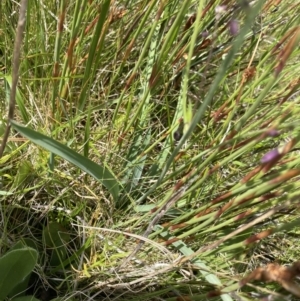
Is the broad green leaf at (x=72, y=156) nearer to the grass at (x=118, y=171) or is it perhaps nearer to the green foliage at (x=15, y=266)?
the grass at (x=118, y=171)

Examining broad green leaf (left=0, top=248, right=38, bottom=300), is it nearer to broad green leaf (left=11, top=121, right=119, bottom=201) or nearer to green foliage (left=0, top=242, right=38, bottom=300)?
green foliage (left=0, top=242, right=38, bottom=300)

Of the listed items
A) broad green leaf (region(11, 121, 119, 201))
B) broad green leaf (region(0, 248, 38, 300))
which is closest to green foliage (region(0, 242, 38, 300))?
broad green leaf (region(0, 248, 38, 300))

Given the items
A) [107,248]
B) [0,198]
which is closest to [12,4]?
[0,198]

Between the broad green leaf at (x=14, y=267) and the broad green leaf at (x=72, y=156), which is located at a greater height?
the broad green leaf at (x=72, y=156)

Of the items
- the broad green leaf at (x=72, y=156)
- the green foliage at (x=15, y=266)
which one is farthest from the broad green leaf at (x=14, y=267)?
the broad green leaf at (x=72, y=156)

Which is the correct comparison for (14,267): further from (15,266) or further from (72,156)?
(72,156)
